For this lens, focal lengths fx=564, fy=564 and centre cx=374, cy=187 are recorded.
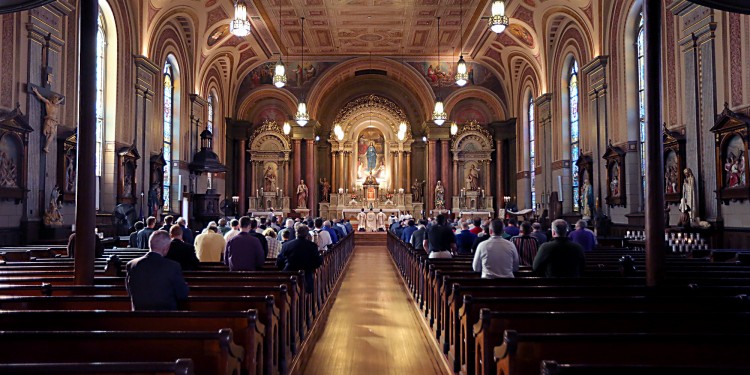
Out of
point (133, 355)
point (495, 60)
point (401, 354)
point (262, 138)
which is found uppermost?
point (495, 60)

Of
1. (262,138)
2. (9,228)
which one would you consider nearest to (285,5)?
(262,138)

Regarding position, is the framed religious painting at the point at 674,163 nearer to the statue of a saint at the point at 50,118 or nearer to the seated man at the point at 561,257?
the seated man at the point at 561,257

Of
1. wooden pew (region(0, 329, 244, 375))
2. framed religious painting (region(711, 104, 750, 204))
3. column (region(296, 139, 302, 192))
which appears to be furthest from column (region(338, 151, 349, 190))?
wooden pew (region(0, 329, 244, 375))

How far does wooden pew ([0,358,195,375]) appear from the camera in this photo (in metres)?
2.34

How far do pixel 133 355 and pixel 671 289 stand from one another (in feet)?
14.1

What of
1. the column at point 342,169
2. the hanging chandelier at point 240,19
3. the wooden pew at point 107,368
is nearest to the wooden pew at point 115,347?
the wooden pew at point 107,368

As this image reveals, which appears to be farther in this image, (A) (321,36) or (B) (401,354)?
(A) (321,36)

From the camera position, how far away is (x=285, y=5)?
19984mm

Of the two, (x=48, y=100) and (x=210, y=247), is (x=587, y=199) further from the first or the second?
(x=48, y=100)

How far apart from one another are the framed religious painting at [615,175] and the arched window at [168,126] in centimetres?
1434

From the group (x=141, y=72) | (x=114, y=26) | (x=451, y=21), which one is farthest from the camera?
(x=451, y=21)

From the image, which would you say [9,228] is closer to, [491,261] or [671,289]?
[491,261]

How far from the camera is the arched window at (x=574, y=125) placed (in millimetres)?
19516

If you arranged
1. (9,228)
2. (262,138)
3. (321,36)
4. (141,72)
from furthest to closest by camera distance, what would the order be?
(262,138) → (321,36) → (141,72) → (9,228)
